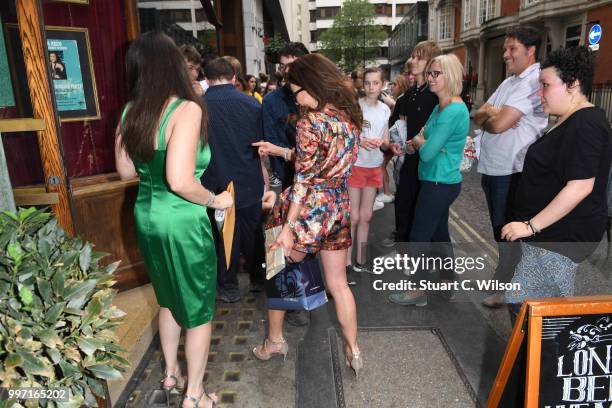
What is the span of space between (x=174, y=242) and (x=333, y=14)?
84.6 meters

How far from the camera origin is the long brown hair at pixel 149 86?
2.07 metres

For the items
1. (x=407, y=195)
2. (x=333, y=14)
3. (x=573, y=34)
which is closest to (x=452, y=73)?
(x=407, y=195)

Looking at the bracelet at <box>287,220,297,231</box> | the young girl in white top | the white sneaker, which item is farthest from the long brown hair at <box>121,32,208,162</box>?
the white sneaker

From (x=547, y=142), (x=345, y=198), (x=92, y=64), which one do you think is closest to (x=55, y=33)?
(x=92, y=64)

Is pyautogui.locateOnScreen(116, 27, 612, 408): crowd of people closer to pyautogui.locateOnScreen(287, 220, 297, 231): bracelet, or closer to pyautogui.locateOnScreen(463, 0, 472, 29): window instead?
pyautogui.locateOnScreen(287, 220, 297, 231): bracelet

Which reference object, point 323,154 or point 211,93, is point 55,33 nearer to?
point 211,93

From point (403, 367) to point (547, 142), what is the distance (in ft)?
5.59

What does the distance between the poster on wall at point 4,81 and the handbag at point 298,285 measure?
2.37 m

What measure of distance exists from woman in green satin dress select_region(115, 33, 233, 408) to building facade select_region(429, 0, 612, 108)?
1624 centimetres

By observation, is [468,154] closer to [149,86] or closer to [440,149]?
[440,149]

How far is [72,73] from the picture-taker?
3.82m

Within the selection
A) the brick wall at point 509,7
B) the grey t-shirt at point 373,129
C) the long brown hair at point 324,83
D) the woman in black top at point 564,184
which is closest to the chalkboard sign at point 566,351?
the woman in black top at point 564,184

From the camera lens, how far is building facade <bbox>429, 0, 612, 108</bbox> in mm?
19938

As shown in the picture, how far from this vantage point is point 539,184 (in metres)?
2.38
